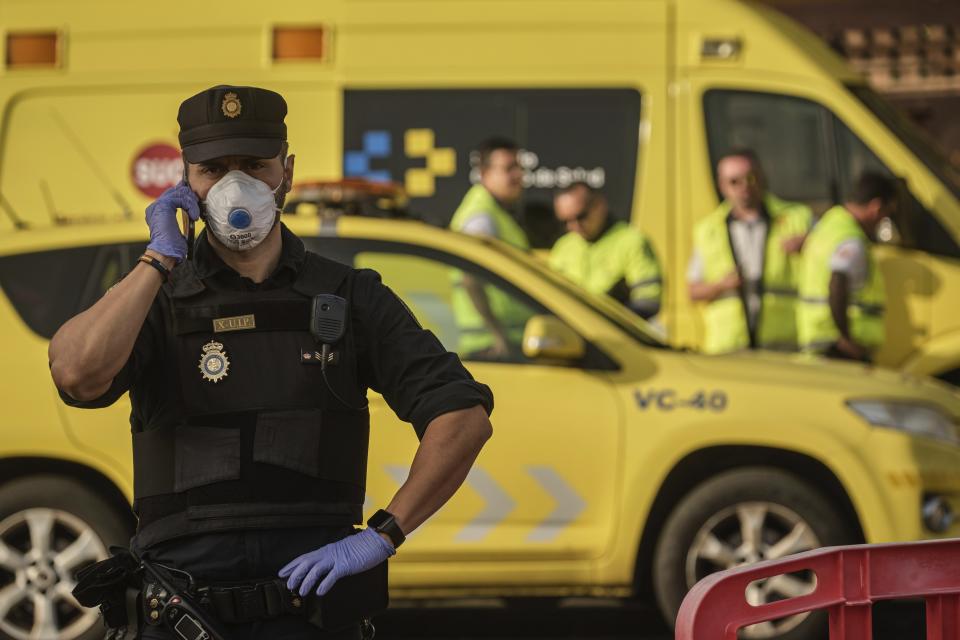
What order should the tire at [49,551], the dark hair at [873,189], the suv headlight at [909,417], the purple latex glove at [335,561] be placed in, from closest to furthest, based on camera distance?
1. the purple latex glove at [335,561]
2. the tire at [49,551]
3. the suv headlight at [909,417]
4. the dark hair at [873,189]

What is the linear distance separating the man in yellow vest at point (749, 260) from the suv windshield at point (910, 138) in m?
0.56

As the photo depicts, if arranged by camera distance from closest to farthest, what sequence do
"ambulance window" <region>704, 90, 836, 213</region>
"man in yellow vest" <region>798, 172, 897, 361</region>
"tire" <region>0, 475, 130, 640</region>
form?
"tire" <region>0, 475, 130, 640</region>, "man in yellow vest" <region>798, 172, 897, 361</region>, "ambulance window" <region>704, 90, 836, 213</region>

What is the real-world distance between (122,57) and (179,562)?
6.25 metres

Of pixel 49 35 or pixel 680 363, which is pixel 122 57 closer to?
pixel 49 35

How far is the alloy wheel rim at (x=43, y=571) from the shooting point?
6.03 meters

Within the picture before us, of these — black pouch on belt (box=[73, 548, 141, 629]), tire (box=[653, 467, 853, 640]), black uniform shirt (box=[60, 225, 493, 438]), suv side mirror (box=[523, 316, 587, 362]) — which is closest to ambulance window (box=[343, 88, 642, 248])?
suv side mirror (box=[523, 316, 587, 362])

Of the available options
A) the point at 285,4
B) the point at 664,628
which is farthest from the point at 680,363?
the point at 285,4

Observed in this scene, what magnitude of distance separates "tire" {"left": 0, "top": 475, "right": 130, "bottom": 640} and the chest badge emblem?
3.28 metres

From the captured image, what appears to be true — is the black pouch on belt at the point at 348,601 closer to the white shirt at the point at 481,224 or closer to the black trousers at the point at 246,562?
the black trousers at the point at 246,562

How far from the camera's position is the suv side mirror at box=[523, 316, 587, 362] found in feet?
20.2

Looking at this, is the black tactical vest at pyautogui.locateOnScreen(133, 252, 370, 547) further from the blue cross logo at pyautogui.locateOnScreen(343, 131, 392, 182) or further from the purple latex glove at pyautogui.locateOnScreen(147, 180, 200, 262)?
the blue cross logo at pyautogui.locateOnScreen(343, 131, 392, 182)

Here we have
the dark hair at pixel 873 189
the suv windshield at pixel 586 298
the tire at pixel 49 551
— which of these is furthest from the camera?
the dark hair at pixel 873 189

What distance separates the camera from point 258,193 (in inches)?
115

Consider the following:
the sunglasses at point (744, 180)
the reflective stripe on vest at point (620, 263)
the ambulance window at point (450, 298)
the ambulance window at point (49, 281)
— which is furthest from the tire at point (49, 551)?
the sunglasses at point (744, 180)
